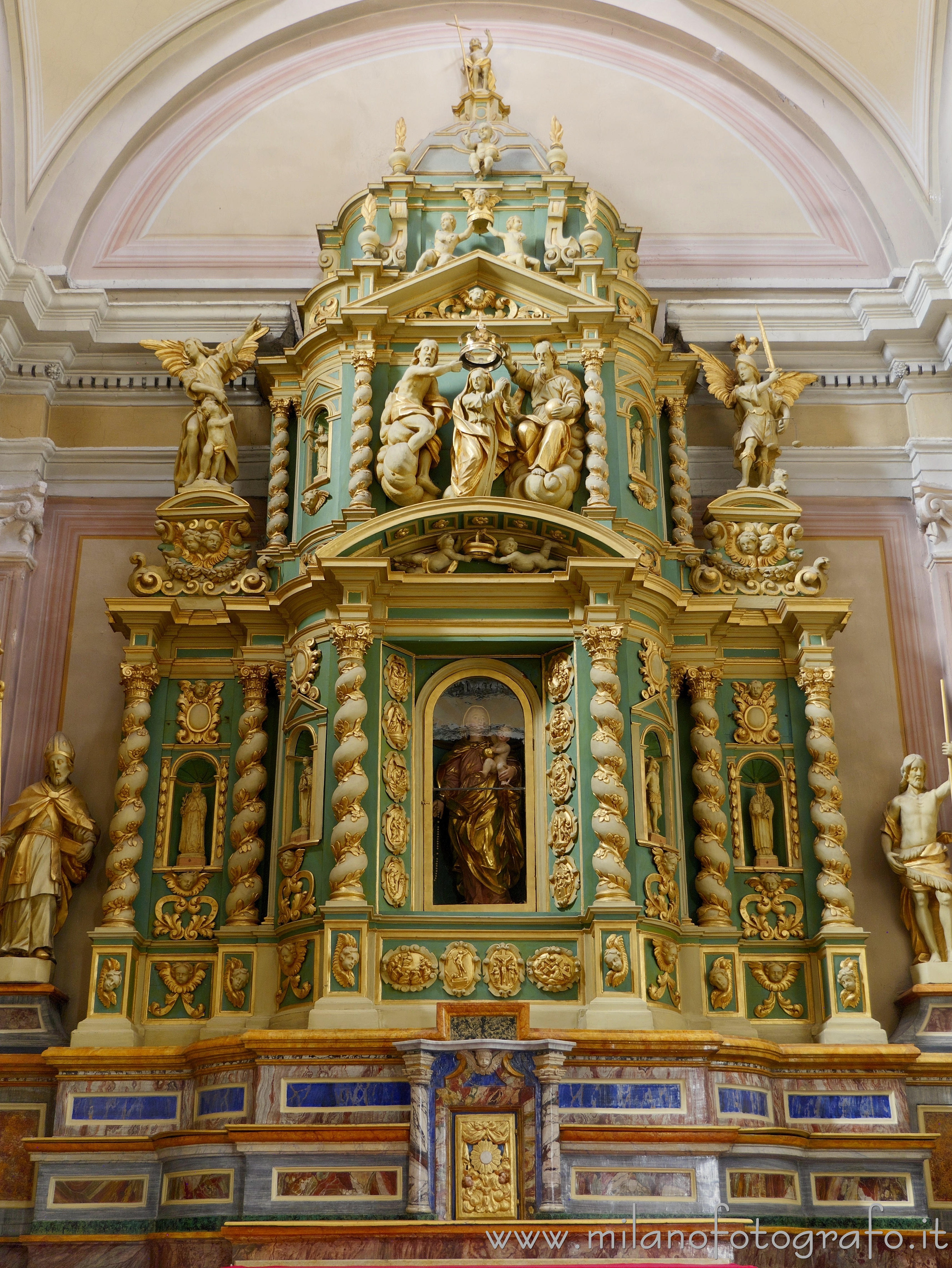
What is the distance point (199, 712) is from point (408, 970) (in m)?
3.01

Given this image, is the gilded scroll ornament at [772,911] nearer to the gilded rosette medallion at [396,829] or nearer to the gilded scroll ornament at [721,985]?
the gilded scroll ornament at [721,985]

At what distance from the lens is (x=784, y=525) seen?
13.9m

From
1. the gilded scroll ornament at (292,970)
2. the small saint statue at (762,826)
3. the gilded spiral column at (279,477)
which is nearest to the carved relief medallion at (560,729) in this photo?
the small saint statue at (762,826)

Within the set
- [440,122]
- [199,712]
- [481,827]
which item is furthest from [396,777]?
[440,122]

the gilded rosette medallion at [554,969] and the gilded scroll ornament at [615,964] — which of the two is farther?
the gilded rosette medallion at [554,969]

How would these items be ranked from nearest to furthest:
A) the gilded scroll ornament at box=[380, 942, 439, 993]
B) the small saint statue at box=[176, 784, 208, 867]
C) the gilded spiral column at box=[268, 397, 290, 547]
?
the gilded scroll ornament at box=[380, 942, 439, 993]
the small saint statue at box=[176, 784, 208, 867]
the gilded spiral column at box=[268, 397, 290, 547]

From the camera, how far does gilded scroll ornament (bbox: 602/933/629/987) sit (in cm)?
1145

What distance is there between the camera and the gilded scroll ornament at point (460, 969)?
457 inches

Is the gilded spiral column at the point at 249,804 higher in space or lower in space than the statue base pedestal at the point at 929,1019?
higher

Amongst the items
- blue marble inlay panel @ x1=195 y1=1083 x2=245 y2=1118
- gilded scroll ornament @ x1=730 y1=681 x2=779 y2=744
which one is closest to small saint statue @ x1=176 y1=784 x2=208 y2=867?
blue marble inlay panel @ x1=195 y1=1083 x2=245 y2=1118

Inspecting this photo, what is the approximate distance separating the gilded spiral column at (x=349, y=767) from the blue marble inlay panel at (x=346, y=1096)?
130 centimetres

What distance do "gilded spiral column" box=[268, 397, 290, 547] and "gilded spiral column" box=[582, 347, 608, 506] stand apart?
2.67m

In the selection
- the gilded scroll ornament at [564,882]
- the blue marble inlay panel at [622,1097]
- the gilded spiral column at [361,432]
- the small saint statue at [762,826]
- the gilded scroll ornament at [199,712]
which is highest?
the gilded spiral column at [361,432]

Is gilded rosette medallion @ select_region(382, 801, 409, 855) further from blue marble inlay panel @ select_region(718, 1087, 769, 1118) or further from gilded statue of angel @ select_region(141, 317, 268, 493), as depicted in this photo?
gilded statue of angel @ select_region(141, 317, 268, 493)
